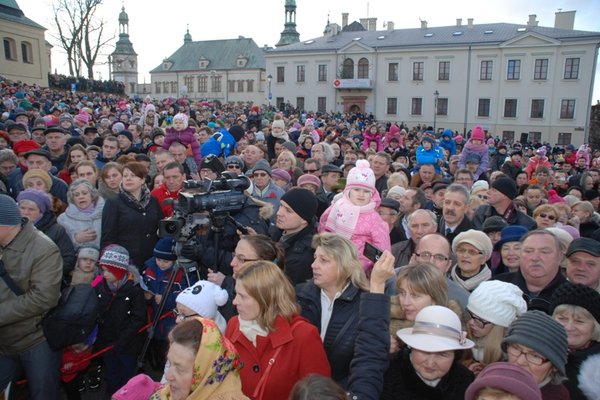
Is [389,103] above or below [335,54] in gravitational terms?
below

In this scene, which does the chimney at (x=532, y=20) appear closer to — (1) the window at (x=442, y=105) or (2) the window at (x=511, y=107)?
(2) the window at (x=511, y=107)

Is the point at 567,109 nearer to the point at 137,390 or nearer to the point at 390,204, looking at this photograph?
the point at 390,204

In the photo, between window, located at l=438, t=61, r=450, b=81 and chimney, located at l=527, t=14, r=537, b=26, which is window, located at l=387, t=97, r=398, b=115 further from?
chimney, located at l=527, t=14, r=537, b=26

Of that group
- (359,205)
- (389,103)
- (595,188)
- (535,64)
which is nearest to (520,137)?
(535,64)

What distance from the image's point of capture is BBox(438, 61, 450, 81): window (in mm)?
42156

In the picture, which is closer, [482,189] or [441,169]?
[482,189]

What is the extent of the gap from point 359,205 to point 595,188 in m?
7.08

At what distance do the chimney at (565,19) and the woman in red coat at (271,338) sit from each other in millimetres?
49182

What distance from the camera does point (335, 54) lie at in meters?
46.5

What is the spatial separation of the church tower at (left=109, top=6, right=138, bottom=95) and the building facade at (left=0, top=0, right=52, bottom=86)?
38.1m

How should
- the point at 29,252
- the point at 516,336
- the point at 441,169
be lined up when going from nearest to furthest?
the point at 516,336, the point at 29,252, the point at 441,169

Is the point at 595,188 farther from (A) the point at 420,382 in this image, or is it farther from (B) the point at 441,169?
(A) the point at 420,382

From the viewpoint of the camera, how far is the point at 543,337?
7.15ft

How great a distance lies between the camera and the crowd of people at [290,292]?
223cm
